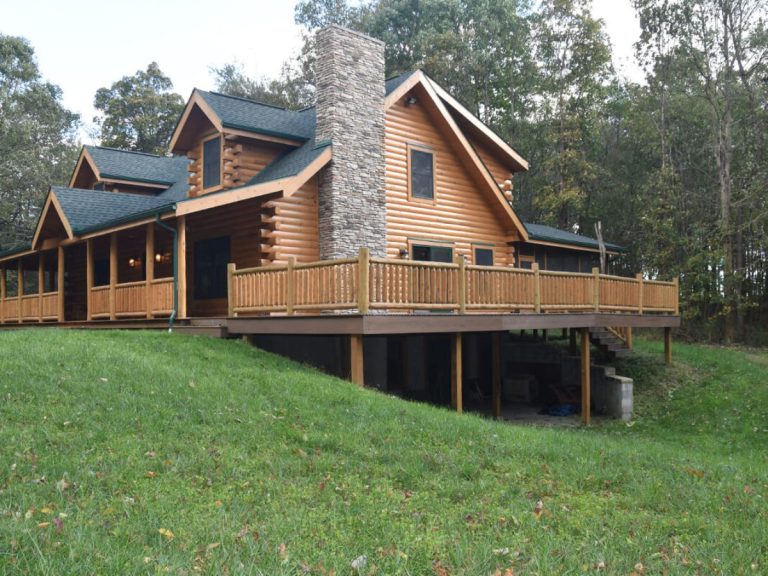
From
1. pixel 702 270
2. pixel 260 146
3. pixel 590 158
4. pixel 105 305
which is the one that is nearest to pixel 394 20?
pixel 590 158

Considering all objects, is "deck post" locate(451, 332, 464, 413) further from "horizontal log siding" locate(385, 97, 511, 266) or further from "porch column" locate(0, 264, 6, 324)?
"porch column" locate(0, 264, 6, 324)

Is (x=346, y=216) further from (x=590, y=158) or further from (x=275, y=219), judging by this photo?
(x=590, y=158)

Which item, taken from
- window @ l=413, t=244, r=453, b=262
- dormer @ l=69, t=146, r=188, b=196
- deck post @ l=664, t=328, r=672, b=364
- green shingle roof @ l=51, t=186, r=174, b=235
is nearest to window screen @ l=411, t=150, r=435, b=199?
window @ l=413, t=244, r=453, b=262

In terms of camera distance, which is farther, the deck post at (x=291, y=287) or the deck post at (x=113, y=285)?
the deck post at (x=113, y=285)

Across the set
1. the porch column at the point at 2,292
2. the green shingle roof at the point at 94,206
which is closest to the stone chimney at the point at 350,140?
the green shingle roof at the point at 94,206

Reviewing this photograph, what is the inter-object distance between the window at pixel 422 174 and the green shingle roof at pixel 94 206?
6728 mm

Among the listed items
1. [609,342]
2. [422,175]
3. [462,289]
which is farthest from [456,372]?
[609,342]

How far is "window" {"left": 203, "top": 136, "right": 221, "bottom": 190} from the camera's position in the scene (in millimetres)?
19763

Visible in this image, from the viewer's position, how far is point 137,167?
1057 inches

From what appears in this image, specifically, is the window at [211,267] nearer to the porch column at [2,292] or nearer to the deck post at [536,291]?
the deck post at [536,291]

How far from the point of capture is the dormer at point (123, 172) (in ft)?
84.3

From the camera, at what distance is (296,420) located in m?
9.67

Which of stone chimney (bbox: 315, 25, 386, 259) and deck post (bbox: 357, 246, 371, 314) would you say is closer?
deck post (bbox: 357, 246, 371, 314)

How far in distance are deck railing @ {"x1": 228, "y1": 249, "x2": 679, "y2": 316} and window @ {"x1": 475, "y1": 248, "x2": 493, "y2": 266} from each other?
181 inches
